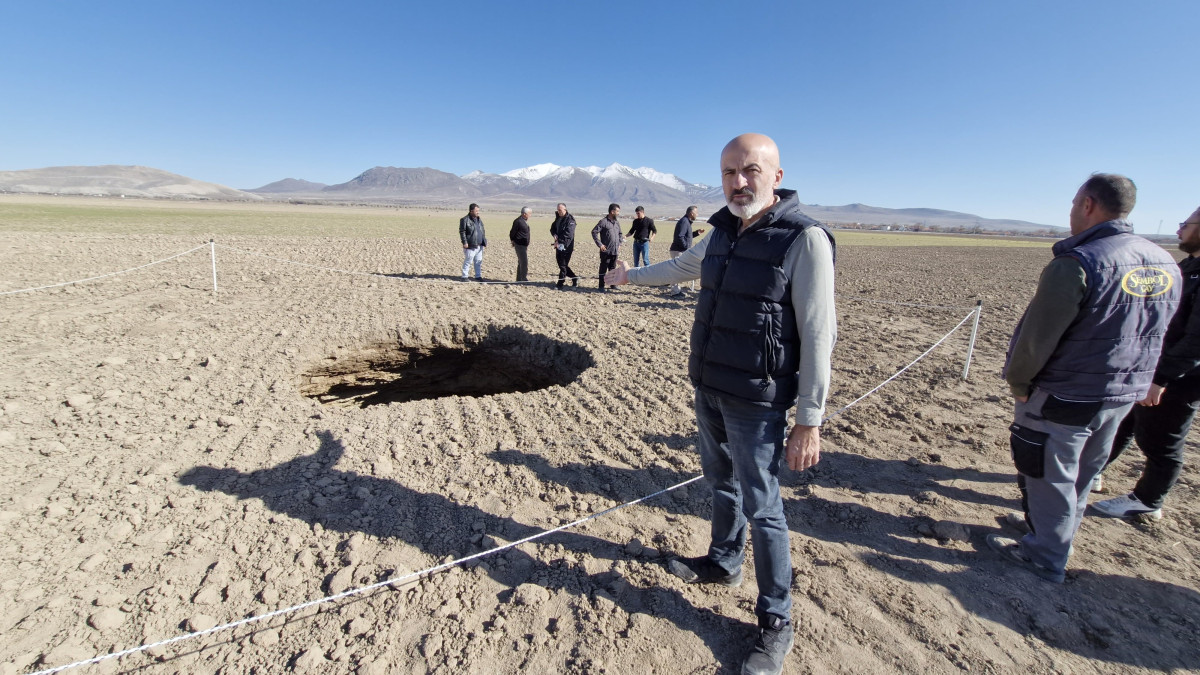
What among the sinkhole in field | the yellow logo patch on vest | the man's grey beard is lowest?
the sinkhole in field

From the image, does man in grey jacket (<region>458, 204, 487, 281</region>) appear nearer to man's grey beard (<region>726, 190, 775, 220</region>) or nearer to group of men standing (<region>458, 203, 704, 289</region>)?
group of men standing (<region>458, 203, 704, 289</region>)

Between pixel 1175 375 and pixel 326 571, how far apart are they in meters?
4.83

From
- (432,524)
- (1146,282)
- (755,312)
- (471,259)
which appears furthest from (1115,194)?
(471,259)

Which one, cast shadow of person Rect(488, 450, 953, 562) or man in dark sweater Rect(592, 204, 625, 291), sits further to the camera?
man in dark sweater Rect(592, 204, 625, 291)

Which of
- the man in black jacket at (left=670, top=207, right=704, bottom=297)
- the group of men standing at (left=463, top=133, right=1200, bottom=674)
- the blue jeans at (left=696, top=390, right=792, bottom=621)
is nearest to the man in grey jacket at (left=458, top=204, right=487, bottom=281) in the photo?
the man in black jacket at (left=670, top=207, right=704, bottom=297)

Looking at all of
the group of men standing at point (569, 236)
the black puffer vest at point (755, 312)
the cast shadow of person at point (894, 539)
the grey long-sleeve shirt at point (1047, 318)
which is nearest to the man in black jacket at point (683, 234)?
the group of men standing at point (569, 236)

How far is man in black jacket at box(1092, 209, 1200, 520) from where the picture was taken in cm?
291

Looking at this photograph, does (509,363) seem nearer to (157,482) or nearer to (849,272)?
(157,482)

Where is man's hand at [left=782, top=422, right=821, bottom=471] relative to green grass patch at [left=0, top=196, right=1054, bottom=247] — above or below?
below

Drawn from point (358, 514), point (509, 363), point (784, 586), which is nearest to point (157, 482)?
point (358, 514)

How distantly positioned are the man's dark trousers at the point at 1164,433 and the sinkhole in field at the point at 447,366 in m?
4.85

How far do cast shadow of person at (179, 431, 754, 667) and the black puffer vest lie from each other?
3.82 feet

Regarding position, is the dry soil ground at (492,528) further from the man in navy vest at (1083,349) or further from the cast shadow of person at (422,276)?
the cast shadow of person at (422,276)

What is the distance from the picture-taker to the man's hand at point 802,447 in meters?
2.04
